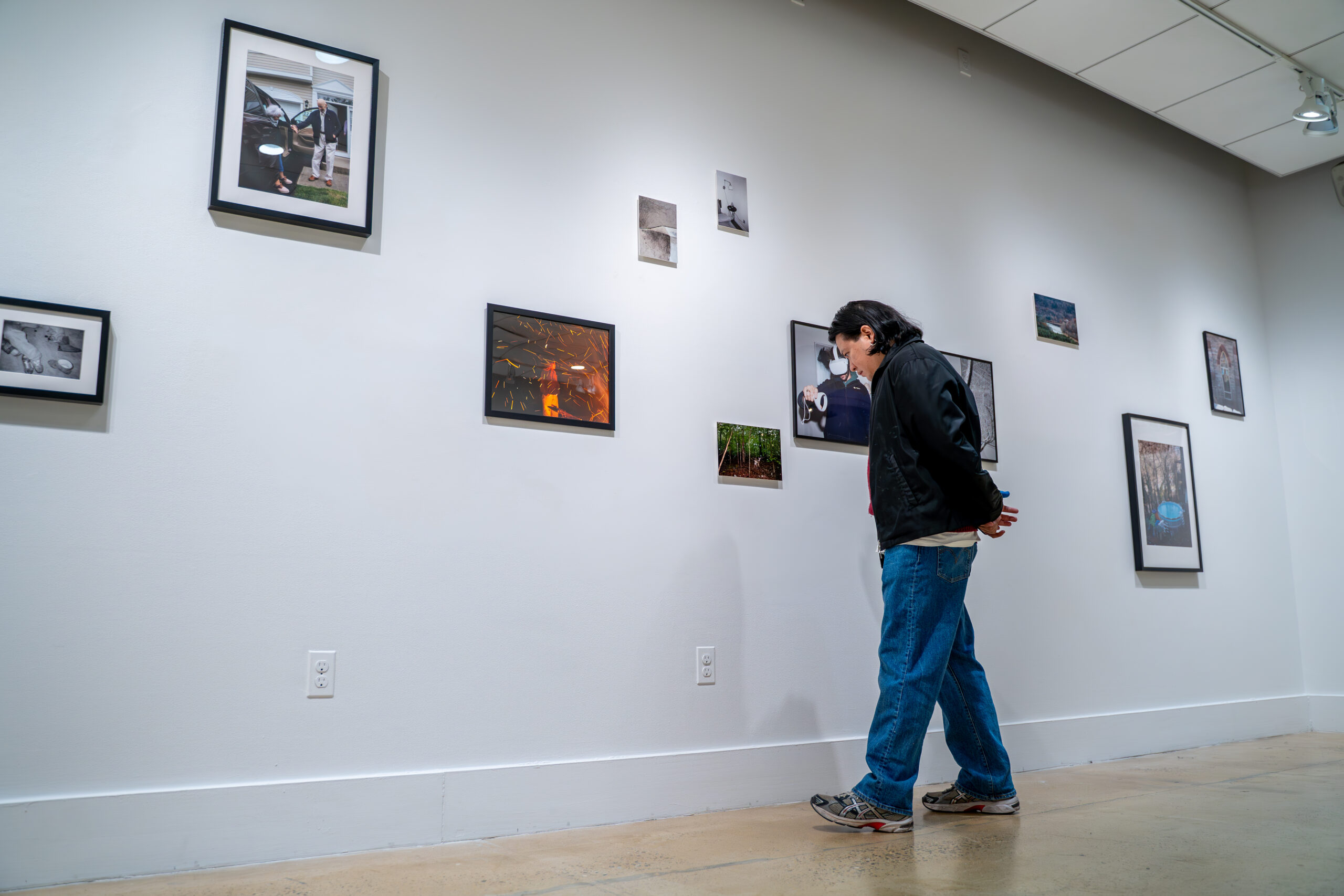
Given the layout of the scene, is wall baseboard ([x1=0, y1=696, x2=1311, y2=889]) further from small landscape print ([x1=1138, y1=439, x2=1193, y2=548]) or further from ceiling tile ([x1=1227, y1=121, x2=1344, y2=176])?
ceiling tile ([x1=1227, y1=121, x2=1344, y2=176])

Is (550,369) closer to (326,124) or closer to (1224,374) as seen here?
(326,124)

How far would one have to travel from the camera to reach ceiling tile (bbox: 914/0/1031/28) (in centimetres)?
→ 367

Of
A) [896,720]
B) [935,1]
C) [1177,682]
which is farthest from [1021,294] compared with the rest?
[896,720]

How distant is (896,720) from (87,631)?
6.48 ft

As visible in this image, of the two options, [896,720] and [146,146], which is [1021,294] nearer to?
[896,720]

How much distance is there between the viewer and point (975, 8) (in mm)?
3711

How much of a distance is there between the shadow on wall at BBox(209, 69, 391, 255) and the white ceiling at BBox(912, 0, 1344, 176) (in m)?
2.20

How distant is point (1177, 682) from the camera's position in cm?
437

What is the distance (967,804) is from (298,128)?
8.92ft

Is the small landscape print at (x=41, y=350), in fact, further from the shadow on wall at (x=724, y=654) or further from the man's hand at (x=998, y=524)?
the man's hand at (x=998, y=524)

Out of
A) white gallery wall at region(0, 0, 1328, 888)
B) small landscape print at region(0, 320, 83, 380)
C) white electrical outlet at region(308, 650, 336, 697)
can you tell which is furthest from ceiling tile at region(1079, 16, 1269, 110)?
small landscape print at region(0, 320, 83, 380)

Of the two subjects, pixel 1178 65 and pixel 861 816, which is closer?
pixel 861 816

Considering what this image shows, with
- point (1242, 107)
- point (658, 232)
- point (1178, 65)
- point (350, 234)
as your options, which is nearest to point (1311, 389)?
point (1242, 107)

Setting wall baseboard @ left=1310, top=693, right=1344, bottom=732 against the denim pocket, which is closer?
the denim pocket
